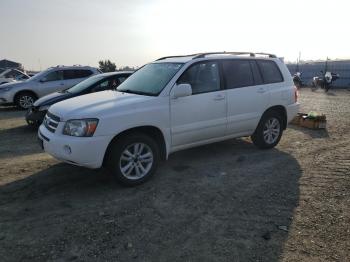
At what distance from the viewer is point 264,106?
6766mm

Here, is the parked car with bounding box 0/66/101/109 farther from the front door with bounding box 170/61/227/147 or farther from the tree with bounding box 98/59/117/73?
the tree with bounding box 98/59/117/73

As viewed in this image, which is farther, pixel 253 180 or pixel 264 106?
pixel 264 106

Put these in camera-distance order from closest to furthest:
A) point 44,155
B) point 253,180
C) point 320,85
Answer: point 253,180
point 44,155
point 320,85

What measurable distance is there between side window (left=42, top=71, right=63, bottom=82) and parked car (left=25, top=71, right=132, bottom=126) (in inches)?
176


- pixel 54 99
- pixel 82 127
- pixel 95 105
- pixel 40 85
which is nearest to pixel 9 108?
pixel 40 85

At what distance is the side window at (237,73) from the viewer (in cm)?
623

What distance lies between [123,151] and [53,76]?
977 centimetres

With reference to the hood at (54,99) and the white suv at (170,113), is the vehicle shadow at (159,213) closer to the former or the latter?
the white suv at (170,113)

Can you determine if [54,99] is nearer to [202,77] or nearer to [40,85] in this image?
[202,77]

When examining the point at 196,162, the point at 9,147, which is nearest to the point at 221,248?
the point at 196,162

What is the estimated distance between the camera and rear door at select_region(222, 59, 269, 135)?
20.4 feet

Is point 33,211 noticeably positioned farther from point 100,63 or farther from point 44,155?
point 100,63

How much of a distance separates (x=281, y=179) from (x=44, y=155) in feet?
14.5

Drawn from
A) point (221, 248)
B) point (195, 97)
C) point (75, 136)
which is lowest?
point (221, 248)
